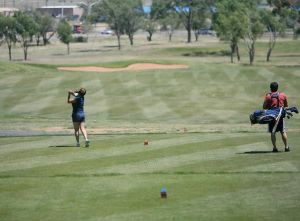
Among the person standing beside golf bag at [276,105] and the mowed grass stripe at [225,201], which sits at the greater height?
the person standing beside golf bag at [276,105]

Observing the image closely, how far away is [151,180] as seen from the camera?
14.4 m

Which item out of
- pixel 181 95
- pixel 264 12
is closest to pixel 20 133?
pixel 181 95

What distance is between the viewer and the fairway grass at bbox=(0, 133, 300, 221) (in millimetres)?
11852

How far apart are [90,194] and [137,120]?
66.2 feet

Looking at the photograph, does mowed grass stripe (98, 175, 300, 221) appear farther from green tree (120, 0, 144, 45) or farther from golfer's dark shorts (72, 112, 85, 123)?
green tree (120, 0, 144, 45)

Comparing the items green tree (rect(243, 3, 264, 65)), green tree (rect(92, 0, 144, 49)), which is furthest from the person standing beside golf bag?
green tree (rect(92, 0, 144, 49))

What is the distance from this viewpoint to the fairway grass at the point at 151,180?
1185cm

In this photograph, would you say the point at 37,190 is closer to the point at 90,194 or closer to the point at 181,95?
the point at 90,194

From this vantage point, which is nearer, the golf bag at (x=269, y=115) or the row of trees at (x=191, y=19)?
the golf bag at (x=269, y=115)

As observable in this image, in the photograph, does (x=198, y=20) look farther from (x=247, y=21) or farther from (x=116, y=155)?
(x=116, y=155)

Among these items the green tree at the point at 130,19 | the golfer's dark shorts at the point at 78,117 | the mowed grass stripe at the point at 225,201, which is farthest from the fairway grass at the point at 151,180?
the green tree at the point at 130,19

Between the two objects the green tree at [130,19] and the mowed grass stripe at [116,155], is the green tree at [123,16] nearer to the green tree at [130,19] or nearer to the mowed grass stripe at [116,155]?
the green tree at [130,19]

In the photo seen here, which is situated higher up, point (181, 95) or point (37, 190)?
point (37, 190)

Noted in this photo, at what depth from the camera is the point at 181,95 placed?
1663 inches
